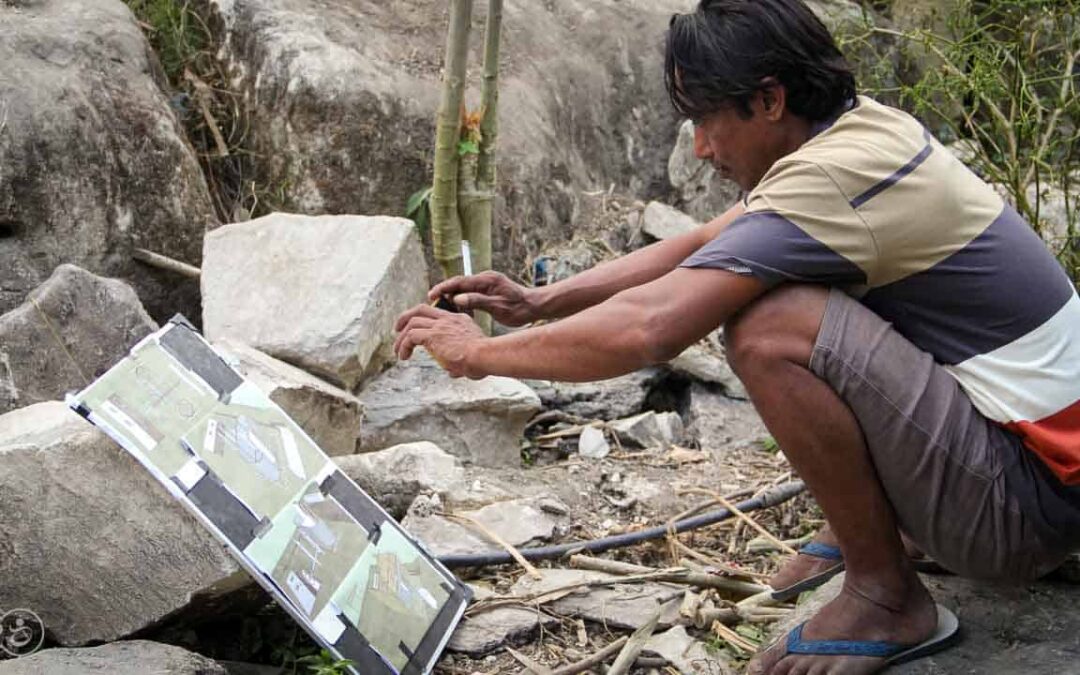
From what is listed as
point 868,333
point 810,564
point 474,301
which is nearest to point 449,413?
point 474,301

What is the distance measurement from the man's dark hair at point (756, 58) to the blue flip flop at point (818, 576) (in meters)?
1.04

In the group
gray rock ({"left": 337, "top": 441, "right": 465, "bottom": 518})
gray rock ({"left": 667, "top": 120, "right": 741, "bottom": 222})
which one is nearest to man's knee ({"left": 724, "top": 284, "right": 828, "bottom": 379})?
gray rock ({"left": 337, "top": 441, "right": 465, "bottom": 518})

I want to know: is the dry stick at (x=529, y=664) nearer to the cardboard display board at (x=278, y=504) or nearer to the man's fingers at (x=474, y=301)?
the cardboard display board at (x=278, y=504)

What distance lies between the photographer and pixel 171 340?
2.95 m

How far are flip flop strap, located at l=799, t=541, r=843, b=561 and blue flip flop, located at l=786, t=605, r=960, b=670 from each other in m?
0.36

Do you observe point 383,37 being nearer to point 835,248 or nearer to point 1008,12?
point 1008,12

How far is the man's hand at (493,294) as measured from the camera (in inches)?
118

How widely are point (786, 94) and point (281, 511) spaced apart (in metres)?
1.48

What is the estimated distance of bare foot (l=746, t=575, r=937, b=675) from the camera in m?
2.42

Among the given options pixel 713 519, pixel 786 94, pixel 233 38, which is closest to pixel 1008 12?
pixel 713 519

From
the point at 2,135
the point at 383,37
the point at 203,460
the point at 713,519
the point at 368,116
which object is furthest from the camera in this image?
the point at 383,37

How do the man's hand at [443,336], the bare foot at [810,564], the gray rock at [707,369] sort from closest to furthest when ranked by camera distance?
the man's hand at [443,336], the bare foot at [810,564], the gray rock at [707,369]

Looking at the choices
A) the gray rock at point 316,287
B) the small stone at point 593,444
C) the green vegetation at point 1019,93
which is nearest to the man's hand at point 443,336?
the gray rock at point 316,287

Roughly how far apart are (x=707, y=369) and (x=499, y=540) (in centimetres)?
223
